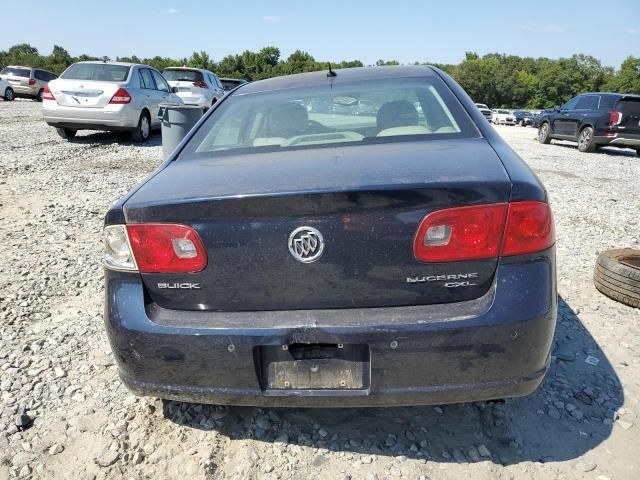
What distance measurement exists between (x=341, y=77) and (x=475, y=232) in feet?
5.67

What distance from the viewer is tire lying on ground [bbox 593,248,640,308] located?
349 centimetres

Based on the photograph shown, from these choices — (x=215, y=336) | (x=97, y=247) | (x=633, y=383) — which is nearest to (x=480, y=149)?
(x=215, y=336)

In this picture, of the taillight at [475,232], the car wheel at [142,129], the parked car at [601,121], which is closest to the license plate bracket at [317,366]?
the taillight at [475,232]

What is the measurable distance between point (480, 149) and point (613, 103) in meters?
13.4

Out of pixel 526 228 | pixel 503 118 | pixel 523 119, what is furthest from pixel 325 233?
pixel 503 118

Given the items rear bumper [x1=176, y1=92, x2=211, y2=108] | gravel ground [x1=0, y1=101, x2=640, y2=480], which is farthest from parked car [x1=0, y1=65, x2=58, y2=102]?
gravel ground [x1=0, y1=101, x2=640, y2=480]

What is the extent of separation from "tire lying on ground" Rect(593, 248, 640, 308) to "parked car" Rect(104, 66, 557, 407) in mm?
2113

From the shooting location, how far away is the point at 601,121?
13.2 meters

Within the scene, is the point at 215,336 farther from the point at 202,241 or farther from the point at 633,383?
the point at 633,383

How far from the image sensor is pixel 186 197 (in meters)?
1.83

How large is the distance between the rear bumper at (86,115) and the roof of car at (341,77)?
290 inches

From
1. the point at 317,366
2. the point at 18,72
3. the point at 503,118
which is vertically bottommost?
the point at 503,118

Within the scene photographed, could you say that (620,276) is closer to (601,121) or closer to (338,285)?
(338,285)

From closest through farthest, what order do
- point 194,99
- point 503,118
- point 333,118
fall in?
point 333,118, point 194,99, point 503,118
